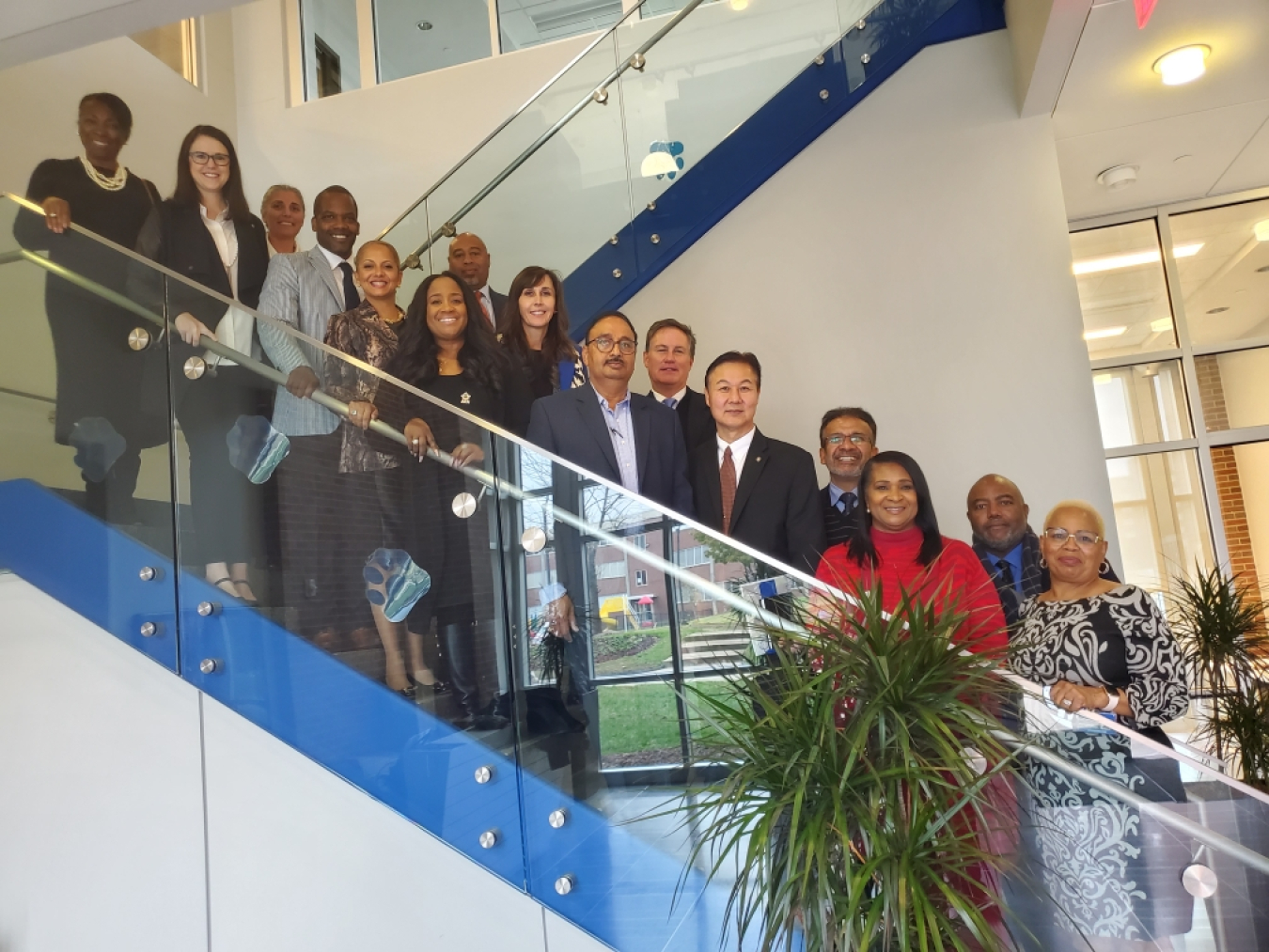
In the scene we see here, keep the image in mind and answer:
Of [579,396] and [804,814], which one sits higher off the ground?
[579,396]

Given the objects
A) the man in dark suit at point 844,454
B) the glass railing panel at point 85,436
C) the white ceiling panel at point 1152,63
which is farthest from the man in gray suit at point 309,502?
the white ceiling panel at point 1152,63

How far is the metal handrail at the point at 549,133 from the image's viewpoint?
5191mm

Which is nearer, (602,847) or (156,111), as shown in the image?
(602,847)

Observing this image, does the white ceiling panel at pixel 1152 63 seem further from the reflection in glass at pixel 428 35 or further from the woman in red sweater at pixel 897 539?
the reflection in glass at pixel 428 35

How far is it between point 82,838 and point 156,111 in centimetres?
576

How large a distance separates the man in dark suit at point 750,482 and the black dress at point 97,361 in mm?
1771

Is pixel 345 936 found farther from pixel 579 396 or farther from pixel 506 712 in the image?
pixel 579 396

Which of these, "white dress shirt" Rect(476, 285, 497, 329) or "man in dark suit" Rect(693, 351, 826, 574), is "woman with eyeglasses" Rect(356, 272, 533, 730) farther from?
"white dress shirt" Rect(476, 285, 497, 329)

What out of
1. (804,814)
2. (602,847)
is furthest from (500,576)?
(804,814)

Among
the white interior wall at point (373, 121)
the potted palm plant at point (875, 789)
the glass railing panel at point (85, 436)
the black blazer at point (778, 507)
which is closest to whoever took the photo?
the potted palm plant at point (875, 789)

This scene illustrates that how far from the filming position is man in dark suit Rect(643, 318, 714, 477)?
388 centimetres

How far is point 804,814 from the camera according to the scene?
2.06 meters

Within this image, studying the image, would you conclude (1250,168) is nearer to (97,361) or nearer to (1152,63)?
(1152,63)

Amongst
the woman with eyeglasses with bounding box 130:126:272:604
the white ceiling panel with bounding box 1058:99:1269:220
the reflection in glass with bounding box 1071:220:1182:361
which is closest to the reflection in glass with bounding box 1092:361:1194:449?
the reflection in glass with bounding box 1071:220:1182:361
